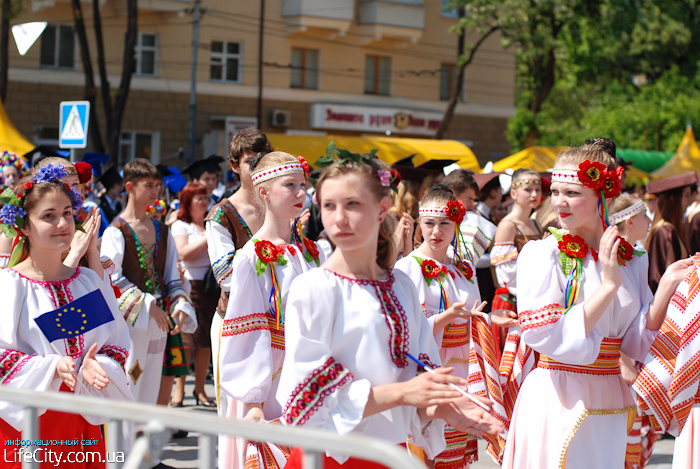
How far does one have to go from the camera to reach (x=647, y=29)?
2931 cm

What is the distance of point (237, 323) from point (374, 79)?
2527cm

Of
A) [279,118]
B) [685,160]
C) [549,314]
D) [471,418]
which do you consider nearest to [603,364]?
[549,314]

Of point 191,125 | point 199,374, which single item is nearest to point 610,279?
point 199,374

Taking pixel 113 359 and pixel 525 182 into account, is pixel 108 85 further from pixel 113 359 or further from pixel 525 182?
pixel 113 359

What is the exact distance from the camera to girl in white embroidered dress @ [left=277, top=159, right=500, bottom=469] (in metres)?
2.63

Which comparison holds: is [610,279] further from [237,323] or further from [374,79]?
[374,79]

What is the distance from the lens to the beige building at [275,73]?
75.0 ft

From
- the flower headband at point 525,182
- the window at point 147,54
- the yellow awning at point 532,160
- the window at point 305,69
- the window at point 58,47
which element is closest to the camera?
the flower headband at point 525,182

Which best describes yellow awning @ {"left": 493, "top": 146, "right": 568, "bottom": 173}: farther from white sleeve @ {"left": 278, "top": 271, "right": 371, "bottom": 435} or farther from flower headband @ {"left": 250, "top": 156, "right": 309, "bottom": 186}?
white sleeve @ {"left": 278, "top": 271, "right": 371, "bottom": 435}

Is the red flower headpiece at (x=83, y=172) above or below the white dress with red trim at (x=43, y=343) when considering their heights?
above

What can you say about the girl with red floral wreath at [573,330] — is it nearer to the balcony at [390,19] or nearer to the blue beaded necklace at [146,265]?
the blue beaded necklace at [146,265]

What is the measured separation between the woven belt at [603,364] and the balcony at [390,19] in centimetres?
2437

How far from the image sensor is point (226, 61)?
25.7 metres

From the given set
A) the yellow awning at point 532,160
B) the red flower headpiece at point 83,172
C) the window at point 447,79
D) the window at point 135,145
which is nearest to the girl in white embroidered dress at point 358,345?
the red flower headpiece at point 83,172
